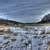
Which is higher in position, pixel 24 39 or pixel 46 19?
pixel 46 19

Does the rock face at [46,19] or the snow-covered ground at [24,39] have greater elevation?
the rock face at [46,19]

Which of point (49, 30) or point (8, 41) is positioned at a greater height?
point (49, 30)

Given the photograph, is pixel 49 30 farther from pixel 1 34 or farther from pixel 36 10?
pixel 1 34

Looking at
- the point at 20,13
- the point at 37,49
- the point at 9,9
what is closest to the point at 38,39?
the point at 37,49

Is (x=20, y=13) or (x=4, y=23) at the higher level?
(x=20, y=13)

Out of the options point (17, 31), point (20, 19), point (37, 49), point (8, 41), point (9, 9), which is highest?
point (9, 9)

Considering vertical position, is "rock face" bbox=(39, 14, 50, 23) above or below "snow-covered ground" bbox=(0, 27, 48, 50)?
above

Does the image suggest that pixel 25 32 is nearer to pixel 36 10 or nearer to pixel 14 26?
pixel 14 26

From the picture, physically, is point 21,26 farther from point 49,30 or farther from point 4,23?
point 49,30

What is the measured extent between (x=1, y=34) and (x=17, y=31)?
0.18m

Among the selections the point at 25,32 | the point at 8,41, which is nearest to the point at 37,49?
the point at 25,32

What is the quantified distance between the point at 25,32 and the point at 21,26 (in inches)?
3.2

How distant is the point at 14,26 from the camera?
1355 millimetres

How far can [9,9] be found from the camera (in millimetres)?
1367
